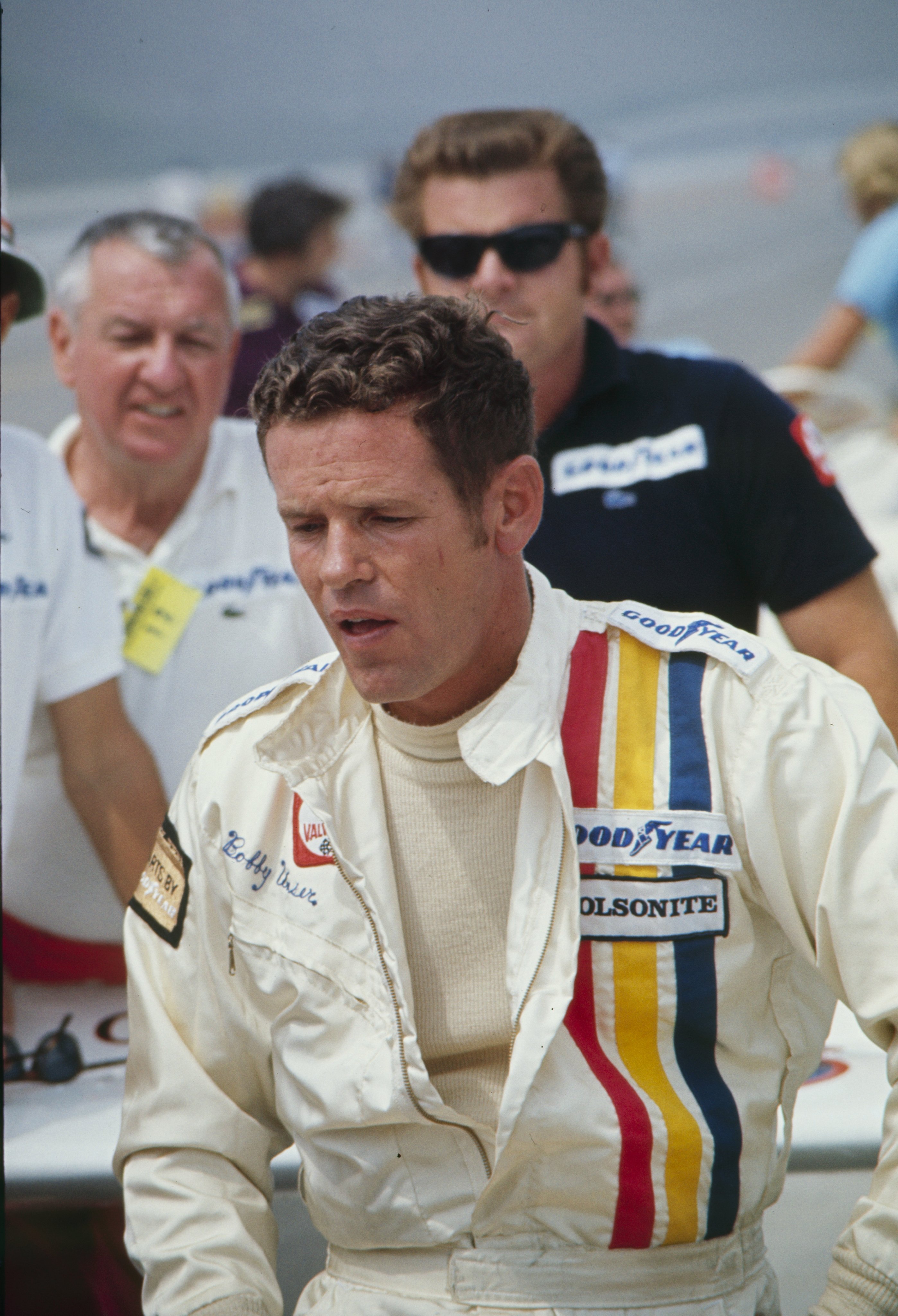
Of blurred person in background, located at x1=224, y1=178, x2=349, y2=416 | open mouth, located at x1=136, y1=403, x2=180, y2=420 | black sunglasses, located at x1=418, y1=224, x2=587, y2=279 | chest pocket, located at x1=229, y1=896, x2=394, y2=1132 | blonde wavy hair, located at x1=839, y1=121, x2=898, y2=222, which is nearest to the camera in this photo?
chest pocket, located at x1=229, y1=896, x2=394, y2=1132

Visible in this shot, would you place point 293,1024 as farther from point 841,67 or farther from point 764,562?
point 841,67

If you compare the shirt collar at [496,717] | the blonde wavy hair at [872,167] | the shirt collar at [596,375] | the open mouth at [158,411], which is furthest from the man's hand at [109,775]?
the blonde wavy hair at [872,167]

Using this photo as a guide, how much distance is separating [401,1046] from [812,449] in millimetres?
Answer: 1177

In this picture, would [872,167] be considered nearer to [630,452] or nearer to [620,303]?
[620,303]

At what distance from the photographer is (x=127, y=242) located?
2.21 metres

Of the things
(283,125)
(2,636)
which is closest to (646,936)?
(2,636)

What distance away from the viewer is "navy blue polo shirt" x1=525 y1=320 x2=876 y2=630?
1951 mm

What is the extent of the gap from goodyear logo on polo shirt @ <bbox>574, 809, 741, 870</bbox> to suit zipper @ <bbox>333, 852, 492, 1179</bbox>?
0.72ft

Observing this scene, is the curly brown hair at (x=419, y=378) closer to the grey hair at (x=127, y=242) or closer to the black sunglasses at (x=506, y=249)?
the black sunglasses at (x=506, y=249)

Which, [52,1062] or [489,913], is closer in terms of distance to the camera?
[489,913]

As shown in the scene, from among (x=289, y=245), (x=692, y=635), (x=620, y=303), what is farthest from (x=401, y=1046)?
(x=289, y=245)

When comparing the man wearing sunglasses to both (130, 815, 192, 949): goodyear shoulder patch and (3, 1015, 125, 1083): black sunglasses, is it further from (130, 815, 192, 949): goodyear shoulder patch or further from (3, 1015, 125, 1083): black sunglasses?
(3, 1015, 125, 1083): black sunglasses

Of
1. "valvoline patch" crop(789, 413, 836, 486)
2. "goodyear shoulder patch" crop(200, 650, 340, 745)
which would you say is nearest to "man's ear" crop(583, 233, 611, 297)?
"valvoline patch" crop(789, 413, 836, 486)

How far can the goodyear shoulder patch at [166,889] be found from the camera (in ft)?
4.75
